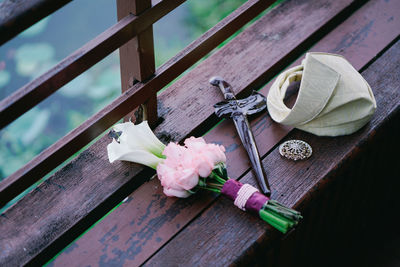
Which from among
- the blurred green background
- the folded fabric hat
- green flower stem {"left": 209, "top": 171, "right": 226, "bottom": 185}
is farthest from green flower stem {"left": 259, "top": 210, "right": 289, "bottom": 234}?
the blurred green background

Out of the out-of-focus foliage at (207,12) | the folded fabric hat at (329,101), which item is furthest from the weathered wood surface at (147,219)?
the out-of-focus foliage at (207,12)

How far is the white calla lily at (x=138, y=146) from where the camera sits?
136 cm

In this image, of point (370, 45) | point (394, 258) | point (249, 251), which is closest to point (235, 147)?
point (249, 251)

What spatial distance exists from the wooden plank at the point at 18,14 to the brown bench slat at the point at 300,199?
694mm

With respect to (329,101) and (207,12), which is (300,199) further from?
(207,12)

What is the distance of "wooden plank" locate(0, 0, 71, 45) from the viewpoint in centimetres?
98

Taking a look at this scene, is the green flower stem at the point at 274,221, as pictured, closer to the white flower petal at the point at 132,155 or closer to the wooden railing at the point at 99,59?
the white flower petal at the point at 132,155

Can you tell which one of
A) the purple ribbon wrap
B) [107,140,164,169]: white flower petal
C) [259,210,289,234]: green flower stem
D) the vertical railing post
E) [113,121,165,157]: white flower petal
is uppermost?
the vertical railing post

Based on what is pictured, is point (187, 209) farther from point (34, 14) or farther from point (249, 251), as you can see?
point (34, 14)

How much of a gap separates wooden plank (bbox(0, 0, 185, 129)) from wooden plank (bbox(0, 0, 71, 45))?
0.18m

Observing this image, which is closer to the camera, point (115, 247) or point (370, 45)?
point (115, 247)

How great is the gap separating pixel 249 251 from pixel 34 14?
85 centimetres

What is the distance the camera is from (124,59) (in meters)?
1.48

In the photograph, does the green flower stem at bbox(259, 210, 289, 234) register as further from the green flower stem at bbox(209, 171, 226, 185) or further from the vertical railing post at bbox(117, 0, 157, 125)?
the vertical railing post at bbox(117, 0, 157, 125)
